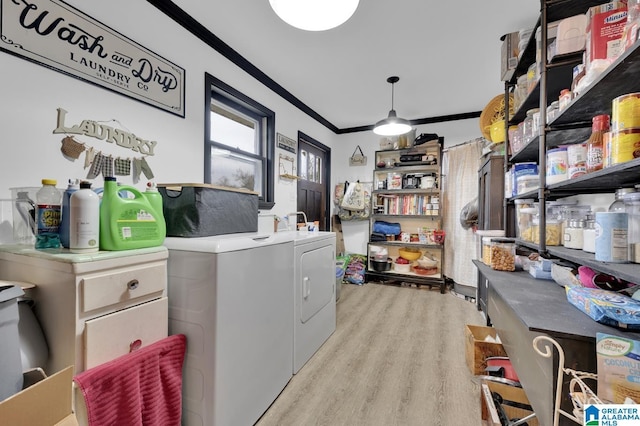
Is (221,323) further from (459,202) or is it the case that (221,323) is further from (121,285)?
(459,202)

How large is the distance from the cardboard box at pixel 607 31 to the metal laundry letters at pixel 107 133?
7.69 ft

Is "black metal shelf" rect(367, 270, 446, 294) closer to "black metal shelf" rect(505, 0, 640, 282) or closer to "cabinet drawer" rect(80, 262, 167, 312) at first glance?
"black metal shelf" rect(505, 0, 640, 282)

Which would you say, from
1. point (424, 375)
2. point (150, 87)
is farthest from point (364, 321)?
point (150, 87)

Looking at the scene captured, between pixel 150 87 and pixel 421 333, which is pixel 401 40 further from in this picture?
pixel 421 333

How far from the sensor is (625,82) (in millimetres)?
893

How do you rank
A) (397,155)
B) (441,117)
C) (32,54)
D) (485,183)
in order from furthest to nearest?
(397,155) < (441,117) < (485,183) < (32,54)

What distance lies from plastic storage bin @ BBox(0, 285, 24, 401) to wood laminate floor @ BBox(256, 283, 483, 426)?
108cm

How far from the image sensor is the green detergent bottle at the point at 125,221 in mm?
1107

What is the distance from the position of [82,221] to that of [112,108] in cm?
98

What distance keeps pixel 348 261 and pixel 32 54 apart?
12.7 feet

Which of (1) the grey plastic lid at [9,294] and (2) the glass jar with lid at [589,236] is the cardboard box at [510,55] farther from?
(1) the grey plastic lid at [9,294]

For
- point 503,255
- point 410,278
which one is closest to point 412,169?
point 410,278

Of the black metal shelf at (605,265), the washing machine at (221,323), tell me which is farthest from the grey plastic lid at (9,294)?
the black metal shelf at (605,265)

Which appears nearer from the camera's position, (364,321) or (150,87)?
(150,87)
